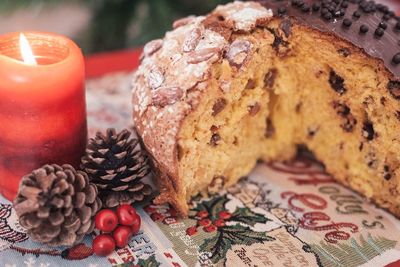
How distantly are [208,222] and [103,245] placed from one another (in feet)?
1.04

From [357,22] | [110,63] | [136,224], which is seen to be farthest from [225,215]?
[110,63]

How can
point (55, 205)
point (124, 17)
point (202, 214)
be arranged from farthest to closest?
point (124, 17) → point (202, 214) → point (55, 205)

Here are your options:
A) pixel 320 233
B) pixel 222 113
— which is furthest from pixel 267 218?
pixel 222 113

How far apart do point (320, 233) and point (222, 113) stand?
A: 1.41 ft

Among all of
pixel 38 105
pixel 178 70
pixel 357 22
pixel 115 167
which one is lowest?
pixel 115 167

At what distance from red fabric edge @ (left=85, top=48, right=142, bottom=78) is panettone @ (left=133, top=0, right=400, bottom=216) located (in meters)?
0.63

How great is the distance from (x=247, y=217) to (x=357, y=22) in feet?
2.06

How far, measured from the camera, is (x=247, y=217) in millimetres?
1538

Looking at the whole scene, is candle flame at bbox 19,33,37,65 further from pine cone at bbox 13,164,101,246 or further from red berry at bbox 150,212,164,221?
red berry at bbox 150,212,164,221

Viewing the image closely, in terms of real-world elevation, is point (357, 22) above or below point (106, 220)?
above

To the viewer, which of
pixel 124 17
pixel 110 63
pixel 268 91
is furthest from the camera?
pixel 124 17

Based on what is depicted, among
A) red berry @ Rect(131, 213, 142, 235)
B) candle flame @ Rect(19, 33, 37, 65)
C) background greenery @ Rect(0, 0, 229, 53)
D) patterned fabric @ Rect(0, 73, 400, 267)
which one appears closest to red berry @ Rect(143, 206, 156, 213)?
patterned fabric @ Rect(0, 73, 400, 267)

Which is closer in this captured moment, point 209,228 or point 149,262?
point 149,262

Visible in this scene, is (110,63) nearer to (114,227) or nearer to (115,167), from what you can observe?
(115,167)
